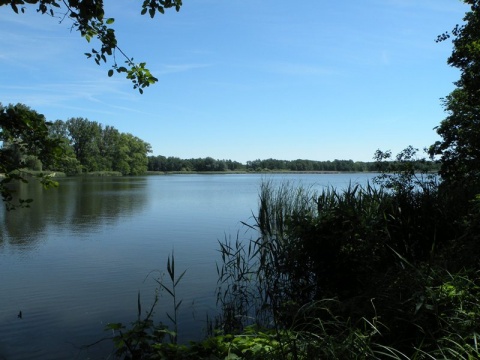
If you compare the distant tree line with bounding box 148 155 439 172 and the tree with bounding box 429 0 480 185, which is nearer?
the tree with bounding box 429 0 480 185

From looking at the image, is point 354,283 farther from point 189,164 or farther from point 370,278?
point 189,164

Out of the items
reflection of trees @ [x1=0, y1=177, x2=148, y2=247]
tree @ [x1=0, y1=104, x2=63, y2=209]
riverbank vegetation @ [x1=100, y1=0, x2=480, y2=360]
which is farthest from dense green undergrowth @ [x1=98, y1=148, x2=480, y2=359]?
reflection of trees @ [x1=0, y1=177, x2=148, y2=247]

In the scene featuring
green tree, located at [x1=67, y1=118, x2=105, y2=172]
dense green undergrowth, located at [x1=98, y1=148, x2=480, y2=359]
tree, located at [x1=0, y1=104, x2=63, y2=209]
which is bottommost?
dense green undergrowth, located at [x1=98, y1=148, x2=480, y2=359]

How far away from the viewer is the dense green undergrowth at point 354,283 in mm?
3006

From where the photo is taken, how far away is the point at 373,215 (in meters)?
5.78

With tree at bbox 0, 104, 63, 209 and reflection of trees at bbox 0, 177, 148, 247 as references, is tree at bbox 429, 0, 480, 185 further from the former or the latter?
reflection of trees at bbox 0, 177, 148, 247

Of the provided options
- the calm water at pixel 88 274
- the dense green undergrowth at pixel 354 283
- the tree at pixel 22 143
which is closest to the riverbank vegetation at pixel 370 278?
the dense green undergrowth at pixel 354 283

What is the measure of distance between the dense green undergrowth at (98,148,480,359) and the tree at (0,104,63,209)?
5.12ft

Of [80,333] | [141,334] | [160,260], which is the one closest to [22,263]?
[160,260]

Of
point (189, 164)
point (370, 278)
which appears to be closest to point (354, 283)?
point (370, 278)

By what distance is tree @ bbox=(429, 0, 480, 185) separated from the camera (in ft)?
24.9

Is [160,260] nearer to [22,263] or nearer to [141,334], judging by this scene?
[22,263]

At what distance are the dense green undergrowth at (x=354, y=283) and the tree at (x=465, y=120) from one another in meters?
1.13

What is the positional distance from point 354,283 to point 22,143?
458 centimetres
